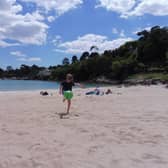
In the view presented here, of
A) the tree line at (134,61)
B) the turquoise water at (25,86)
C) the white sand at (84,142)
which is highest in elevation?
the tree line at (134,61)

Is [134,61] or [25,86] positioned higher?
[134,61]

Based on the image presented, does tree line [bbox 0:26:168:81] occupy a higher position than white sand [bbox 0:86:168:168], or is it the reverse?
tree line [bbox 0:26:168:81]

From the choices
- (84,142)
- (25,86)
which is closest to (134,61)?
(25,86)

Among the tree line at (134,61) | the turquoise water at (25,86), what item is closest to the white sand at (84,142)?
the turquoise water at (25,86)

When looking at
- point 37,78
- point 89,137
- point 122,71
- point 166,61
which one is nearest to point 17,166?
point 89,137

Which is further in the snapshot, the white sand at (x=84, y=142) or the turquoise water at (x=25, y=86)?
the turquoise water at (x=25, y=86)

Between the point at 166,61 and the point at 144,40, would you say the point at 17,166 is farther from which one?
the point at 144,40

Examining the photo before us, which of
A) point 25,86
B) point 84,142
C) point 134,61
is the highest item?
point 134,61

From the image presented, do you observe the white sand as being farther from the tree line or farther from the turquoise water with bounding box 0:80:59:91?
the tree line

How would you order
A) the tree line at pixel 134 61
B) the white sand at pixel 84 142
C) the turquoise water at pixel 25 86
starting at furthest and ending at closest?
the tree line at pixel 134 61 < the turquoise water at pixel 25 86 < the white sand at pixel 84 142

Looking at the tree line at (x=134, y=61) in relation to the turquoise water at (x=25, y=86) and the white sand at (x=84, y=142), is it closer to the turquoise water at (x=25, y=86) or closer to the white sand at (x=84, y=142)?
the turquoise water at (x=25, y=86)

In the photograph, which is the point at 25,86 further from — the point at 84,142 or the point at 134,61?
the point at 84,142

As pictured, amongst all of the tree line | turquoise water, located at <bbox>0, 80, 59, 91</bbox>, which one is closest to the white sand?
turquoise water, located at <bbox>0, 80, 59, 91</bbox>

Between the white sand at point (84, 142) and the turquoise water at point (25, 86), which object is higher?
the white sand at point (84, 142)
